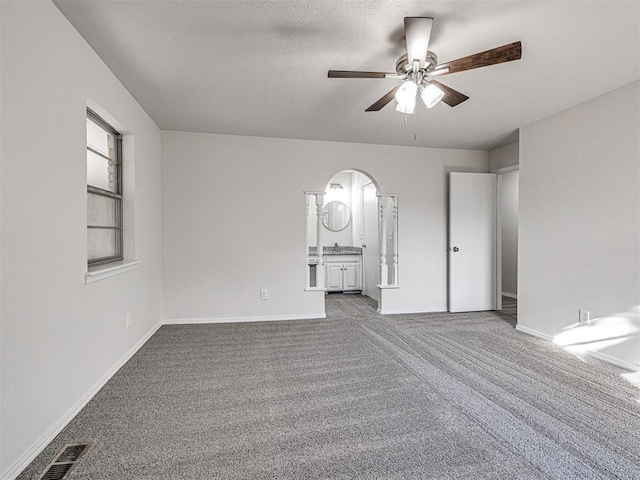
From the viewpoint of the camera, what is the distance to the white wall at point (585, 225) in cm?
276

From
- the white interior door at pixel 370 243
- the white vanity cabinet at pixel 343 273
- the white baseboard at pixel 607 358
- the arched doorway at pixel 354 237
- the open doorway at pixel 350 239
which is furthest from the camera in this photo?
the white vanity cabinet at pixel 343 273

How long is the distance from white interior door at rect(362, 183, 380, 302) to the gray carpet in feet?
7.84

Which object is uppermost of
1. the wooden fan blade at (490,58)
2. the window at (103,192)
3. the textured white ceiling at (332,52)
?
the textured white ceiling at (332,52)

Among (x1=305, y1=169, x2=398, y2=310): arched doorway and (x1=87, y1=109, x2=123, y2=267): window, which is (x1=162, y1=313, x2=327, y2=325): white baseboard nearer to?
(x1=305, y1=169, x2=398, y2=310): arched doorway

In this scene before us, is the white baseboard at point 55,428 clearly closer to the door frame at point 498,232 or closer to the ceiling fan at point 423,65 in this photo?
the ceiling fan at point 423,65

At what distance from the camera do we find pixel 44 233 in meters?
1.70

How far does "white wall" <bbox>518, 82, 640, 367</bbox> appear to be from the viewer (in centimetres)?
276

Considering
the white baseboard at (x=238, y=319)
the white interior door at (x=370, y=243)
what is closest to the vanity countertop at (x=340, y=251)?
the white interior door at (x=370, y=243)

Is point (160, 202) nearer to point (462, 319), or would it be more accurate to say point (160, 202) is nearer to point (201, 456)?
point (201, 456)

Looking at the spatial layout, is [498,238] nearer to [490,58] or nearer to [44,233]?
[490,58]

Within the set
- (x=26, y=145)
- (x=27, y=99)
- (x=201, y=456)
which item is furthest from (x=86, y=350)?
(x=27, y=99)

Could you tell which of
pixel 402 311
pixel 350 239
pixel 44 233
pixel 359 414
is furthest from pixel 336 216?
pixel 44 233

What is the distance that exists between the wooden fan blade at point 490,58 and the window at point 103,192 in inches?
99.5

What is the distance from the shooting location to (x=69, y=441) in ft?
5.78
